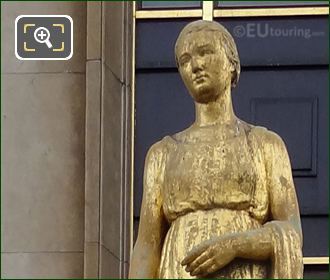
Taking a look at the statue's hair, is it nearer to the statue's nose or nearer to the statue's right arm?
the statue's nose

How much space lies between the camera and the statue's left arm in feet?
44.5

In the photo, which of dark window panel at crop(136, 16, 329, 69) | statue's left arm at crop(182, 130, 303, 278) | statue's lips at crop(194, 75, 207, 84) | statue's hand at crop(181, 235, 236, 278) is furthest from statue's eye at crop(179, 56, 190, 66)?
dark window panel at crop(136, 16, 329, 69)

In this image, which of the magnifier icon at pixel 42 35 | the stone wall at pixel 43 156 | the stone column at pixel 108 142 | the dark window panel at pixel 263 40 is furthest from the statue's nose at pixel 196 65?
the dark window panel at pixel 263 40

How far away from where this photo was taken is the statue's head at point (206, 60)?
14031mm

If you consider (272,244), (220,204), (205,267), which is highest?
(220,204)

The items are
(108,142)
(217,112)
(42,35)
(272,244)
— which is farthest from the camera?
(42,35)

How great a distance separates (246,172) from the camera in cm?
1384

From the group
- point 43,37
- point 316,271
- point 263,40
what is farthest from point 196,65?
point 263,40

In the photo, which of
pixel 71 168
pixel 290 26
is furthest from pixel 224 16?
pixel 71 168

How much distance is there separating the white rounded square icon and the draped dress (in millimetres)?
7317

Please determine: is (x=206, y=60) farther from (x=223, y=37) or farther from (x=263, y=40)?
(x=263, y=40)

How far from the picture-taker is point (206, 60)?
14023 mm

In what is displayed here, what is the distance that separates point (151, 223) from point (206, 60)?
922 mm

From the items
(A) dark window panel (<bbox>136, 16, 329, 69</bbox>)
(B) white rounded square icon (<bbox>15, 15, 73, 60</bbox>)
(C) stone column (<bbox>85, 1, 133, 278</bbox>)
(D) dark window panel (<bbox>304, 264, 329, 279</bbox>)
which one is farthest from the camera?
(A) dark window panel (<bbox>136, 16, 329, 69</bbox>)
